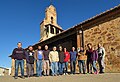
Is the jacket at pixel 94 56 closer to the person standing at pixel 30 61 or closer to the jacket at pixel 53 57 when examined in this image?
the jacket at pixel 53 57

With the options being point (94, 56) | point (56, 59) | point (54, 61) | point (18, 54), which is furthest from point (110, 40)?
point (18, 54)

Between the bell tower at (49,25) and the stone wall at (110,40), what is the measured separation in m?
14.7

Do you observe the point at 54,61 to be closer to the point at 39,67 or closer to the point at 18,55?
A: the point at 39,67

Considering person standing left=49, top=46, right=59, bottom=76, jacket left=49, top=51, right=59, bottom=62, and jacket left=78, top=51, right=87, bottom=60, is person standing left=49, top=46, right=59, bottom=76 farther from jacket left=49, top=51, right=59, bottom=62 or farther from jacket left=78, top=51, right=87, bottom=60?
jacket left=78, top=51, right=87, bottom=60

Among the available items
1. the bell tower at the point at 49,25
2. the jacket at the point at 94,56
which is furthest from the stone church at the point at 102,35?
the bell tower at the point at 49,25

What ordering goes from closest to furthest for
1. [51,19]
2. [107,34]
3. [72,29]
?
[107,34]
[72,29]
[51,19]

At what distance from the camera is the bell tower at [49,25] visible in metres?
28.4

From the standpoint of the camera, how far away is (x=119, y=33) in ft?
39.7

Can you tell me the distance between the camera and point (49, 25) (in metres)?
28.4

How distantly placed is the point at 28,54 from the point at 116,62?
16.1ft

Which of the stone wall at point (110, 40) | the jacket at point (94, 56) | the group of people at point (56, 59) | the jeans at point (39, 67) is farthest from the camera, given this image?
the stone wall at point (110, 40)

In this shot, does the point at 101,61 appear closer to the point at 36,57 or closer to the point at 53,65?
the point at 53,65

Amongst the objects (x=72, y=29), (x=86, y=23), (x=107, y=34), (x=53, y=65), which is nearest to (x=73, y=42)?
(x=72, y=29)

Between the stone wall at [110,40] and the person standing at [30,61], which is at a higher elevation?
the stone wall at [110,40]
